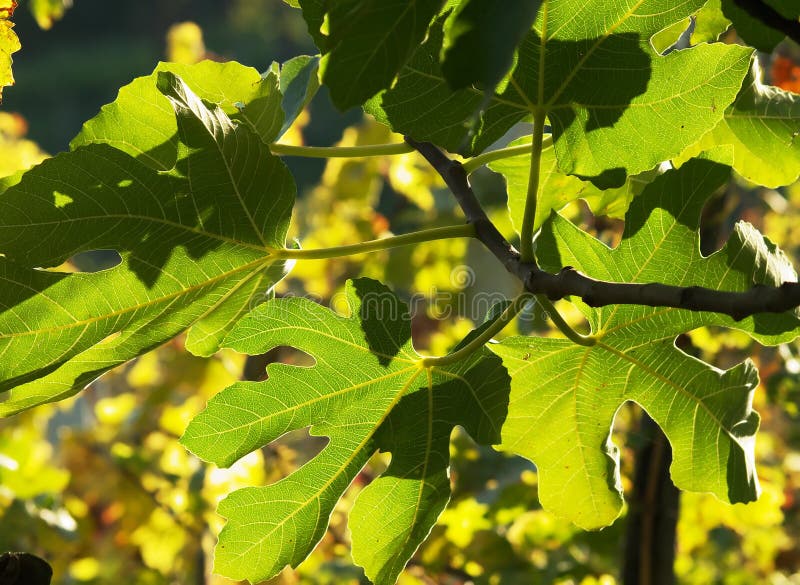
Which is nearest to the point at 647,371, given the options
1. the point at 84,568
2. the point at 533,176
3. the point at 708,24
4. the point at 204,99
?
the point at 533,176

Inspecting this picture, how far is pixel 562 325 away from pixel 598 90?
195mm

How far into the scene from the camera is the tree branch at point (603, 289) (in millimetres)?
471

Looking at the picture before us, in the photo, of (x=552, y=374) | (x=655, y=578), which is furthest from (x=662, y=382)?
(x=655, y=578)

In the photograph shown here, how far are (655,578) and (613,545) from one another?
40 centimetres

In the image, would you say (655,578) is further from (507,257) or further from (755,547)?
(755,547)

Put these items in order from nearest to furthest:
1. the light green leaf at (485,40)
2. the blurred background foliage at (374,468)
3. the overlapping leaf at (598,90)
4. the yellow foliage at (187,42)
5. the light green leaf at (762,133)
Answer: the light green leaf at (485,40) → the overlapping leaf at (598,90) → the light green leaf at (762,133) → the blurred background foliage at (374,468) → the yellow foliage at (187,42)

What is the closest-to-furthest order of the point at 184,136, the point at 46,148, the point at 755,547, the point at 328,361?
the point at 184,136 < the point at 328,361 < the point at 755,547 < the point at 46,148

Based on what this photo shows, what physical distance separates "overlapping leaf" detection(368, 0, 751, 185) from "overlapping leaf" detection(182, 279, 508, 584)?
0.56ft

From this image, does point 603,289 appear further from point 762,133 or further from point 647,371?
point 762,133

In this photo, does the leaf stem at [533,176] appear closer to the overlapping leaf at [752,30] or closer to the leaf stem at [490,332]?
the leaf stem at [490,332]

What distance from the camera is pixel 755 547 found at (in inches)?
114

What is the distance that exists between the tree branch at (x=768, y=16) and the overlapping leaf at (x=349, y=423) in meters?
0.37

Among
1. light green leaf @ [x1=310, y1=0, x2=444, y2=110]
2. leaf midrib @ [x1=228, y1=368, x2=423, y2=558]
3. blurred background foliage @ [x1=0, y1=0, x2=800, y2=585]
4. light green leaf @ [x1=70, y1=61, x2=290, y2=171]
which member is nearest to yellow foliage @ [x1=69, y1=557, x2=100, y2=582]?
blurred background foliage @ [x1=0, y1=0, x2=800, y2=585]

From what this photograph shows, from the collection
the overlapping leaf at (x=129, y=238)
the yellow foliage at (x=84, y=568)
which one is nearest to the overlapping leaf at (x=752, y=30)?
the overlapping leaf at (x=129, y=238)
